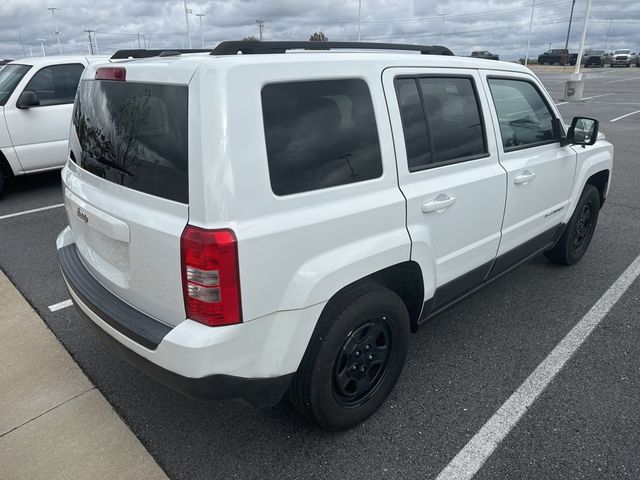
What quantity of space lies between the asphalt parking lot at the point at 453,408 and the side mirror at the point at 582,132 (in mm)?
1237

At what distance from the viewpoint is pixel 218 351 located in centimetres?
184

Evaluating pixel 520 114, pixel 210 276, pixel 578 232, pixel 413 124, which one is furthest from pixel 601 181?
pixel 210 276

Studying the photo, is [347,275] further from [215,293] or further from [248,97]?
[248,97]

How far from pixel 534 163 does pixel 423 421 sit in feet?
6.33

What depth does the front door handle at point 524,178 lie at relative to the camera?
3.13 metres

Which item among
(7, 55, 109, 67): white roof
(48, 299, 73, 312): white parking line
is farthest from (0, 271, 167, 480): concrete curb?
A: (7, 55, 109, 67): white roof

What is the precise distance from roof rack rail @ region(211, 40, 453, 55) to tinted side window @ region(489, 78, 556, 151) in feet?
1.58

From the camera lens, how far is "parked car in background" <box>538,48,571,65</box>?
5488 cm

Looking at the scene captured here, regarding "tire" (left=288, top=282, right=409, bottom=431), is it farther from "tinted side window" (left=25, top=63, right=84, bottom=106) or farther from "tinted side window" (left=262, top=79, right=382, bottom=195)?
"tinted side window" (left=25, top=63, right=84, bottom=106)

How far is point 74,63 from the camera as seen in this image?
22.1 feet

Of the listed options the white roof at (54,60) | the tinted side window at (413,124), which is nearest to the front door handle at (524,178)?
the tinted side window at (413,124)

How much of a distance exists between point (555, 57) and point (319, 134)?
217 feet

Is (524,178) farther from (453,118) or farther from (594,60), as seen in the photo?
(594,60)

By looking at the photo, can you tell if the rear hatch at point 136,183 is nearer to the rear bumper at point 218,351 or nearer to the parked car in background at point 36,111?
the rear bumper at point 218,351
